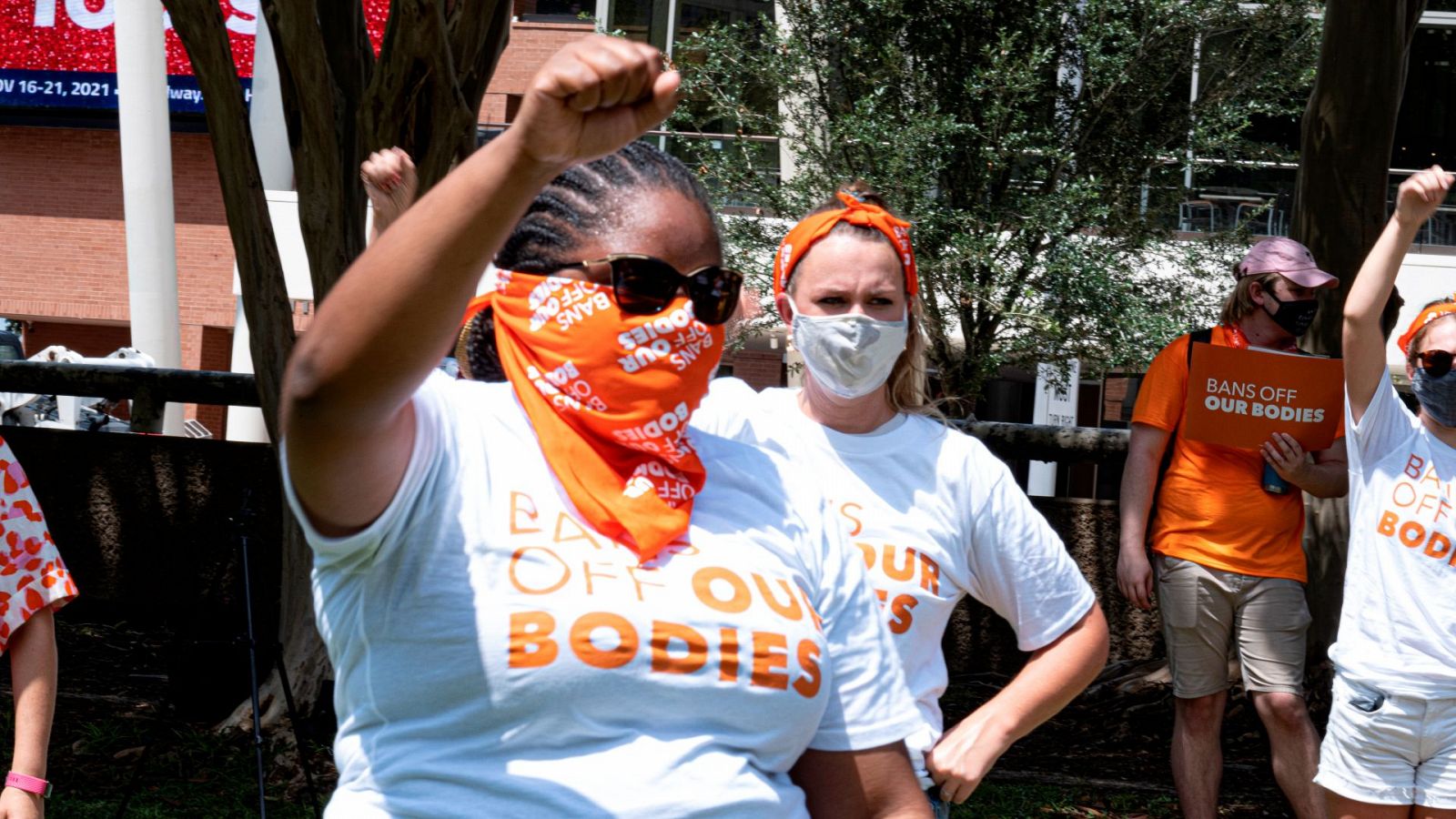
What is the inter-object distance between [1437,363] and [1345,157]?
2.77m

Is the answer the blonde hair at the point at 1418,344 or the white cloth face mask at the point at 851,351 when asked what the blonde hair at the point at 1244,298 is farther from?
the white cloth face mask at the point at 851,351

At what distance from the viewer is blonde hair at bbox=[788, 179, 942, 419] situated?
3.47 m

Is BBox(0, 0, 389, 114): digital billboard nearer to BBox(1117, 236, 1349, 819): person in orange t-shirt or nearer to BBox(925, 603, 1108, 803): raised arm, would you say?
BBox(1117, 236, 1349, 819): person in orange t-shirt

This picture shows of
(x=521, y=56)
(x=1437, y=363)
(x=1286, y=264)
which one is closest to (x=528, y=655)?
(x=1437, y=363)

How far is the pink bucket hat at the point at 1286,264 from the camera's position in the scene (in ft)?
17.9

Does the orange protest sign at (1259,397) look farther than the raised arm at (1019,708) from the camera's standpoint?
Yes

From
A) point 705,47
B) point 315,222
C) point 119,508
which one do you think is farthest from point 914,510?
point 705,47

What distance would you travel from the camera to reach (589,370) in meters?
1.87

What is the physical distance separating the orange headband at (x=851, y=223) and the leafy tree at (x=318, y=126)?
263 cm

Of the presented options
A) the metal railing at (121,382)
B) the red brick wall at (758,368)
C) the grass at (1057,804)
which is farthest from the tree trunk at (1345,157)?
the red brick wall at (758,368)

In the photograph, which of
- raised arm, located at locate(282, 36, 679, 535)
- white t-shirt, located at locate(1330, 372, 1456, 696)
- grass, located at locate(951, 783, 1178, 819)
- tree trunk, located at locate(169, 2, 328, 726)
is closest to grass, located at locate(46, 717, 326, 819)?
tree trunk, located at locate(169, 2, 328, 726)

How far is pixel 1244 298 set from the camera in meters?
5.63

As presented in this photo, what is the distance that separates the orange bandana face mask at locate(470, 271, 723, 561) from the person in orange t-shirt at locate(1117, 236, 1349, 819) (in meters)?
3.95

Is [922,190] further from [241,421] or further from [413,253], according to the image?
[241,421]
